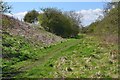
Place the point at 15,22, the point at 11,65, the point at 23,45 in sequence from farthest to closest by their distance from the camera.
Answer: the point at 15,22
the point at 23,45
the point at 11,65

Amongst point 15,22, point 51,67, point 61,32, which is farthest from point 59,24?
point 51,67

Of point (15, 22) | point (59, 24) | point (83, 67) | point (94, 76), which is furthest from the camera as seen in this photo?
point (59, 24)

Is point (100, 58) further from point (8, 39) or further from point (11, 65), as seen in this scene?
point (8, 39)

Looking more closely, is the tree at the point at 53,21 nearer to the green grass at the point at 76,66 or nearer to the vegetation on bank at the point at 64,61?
the vegetation on bank at the point at 64,61

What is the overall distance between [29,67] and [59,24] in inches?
1410

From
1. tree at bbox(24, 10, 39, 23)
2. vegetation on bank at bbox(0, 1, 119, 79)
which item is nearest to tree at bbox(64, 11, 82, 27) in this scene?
tree at bbox(24, 10, 39, 23)

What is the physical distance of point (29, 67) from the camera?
68.6ft

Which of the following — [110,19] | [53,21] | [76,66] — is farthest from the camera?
[53,21]

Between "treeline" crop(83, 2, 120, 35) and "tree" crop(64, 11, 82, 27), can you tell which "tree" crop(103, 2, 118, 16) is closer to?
"treeline" crop(83, 2, 120, 35)

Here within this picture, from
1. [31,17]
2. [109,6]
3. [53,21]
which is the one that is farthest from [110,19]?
[31,17]

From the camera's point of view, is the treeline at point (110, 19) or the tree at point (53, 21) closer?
the treeline at point (110, 19)

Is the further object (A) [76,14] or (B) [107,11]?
(A) [76,14]

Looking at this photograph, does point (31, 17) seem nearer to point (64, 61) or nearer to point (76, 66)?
point (64, 61)

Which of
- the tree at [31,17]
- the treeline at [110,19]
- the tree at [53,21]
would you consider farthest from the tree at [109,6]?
the tree at [31,17]
